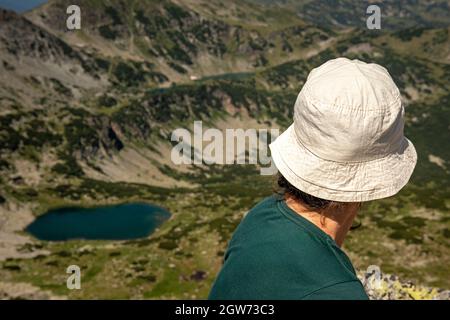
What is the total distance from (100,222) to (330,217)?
149279 mm

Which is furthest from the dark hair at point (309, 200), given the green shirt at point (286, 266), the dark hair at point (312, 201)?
the green shirt at point (286, 266)

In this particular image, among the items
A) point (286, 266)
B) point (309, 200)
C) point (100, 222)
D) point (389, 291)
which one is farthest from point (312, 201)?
point (100, 222)

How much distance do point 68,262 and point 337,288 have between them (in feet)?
254

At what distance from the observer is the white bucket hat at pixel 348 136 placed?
4414 mm

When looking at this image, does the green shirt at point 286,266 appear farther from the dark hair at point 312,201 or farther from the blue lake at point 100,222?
the blue lake at point 100,222

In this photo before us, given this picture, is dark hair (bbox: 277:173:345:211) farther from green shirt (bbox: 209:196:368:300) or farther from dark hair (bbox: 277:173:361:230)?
green shirt (bbox: 209:196:368:300)

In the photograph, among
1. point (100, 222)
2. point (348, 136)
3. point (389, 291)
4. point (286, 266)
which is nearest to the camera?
point (286, 266)

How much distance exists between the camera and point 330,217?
4.73 m

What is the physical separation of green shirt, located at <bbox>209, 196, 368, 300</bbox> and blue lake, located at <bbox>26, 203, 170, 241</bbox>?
407 ft

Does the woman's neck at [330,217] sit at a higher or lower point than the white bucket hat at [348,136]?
lower

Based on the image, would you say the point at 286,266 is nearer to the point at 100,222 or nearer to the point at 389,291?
the point at 389,291

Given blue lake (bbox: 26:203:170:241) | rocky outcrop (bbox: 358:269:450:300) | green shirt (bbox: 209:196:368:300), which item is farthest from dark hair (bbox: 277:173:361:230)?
blue lake (bbox: 26:203:170:241)
